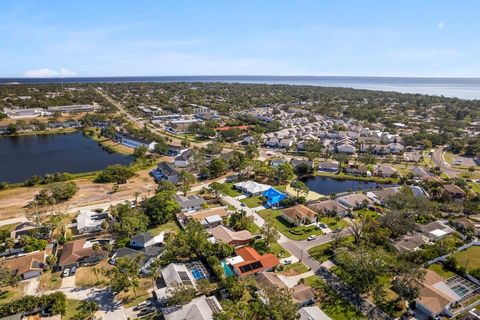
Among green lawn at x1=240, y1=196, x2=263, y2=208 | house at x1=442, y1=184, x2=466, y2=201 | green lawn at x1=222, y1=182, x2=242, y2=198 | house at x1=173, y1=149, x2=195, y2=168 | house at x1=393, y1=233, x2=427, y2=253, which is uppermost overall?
house at x1=173, y1=149, x2=195, y2=168

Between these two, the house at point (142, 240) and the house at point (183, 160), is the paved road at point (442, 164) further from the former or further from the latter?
the house at point (142, 240)

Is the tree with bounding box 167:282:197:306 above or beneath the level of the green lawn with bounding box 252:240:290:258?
above

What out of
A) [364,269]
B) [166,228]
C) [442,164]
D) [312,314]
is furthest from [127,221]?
[442,164]

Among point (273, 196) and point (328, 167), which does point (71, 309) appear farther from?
point (328, 167)

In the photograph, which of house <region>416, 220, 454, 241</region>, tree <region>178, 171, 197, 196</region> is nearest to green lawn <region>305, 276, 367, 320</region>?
house <region>416, 220, 454, 241</region>

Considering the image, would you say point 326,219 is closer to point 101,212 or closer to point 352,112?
point 101,212

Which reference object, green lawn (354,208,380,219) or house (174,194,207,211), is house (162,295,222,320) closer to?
house (174,194,207,211)
